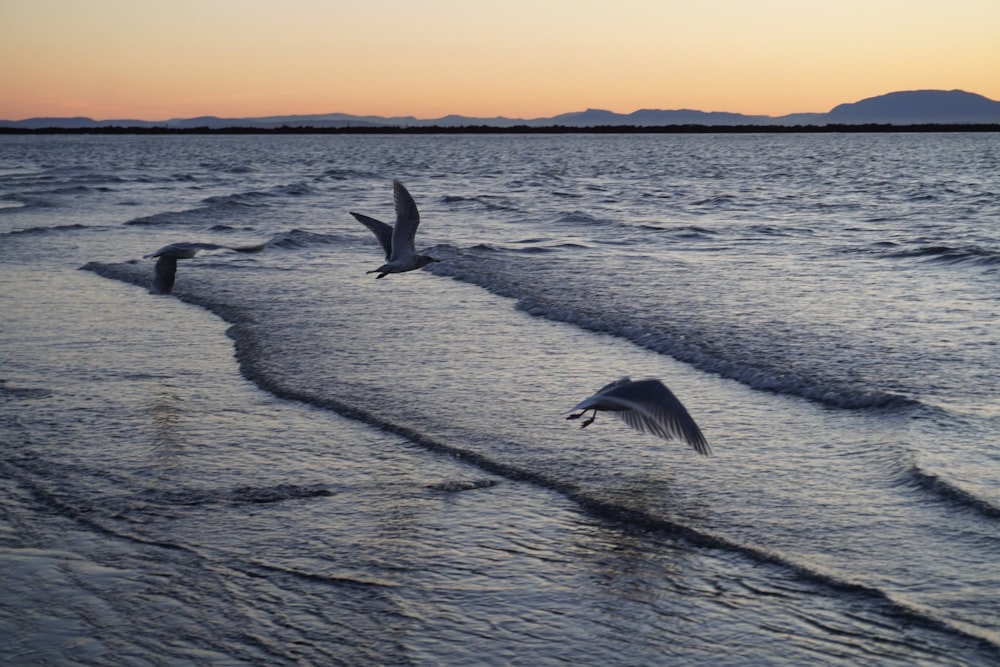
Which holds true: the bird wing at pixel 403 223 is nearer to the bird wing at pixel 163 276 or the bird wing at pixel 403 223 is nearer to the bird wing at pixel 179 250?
the bird wing at pixel 179 250

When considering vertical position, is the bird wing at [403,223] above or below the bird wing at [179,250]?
above

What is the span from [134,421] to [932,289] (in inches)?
366

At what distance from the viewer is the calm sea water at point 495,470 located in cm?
401

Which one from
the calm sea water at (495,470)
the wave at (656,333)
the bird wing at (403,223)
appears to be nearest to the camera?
the calm sea water at (495,470)

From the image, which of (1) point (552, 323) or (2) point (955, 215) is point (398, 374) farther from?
(2) point (955, 215)

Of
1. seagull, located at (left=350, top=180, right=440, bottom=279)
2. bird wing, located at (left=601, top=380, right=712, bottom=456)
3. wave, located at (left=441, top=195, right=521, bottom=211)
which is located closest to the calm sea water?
bird wing, located at (left=601, top=380, right=712, bottom=456)

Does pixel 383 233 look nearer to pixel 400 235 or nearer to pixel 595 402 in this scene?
pixel 400 235

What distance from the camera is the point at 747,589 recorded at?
4344mm

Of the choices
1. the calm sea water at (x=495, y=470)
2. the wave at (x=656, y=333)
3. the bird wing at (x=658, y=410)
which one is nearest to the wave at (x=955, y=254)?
the calm sea water at (x=495, y=470)

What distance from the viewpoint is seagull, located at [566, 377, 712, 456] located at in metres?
5.82

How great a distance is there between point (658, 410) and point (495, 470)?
941 millimetres

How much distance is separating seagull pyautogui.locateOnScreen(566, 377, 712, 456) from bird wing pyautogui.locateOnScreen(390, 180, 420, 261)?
12.4 ft

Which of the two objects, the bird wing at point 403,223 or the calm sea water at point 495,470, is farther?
the bird wing at point 403,223

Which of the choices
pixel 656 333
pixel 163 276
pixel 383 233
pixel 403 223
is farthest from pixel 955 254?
pixel 163 276
